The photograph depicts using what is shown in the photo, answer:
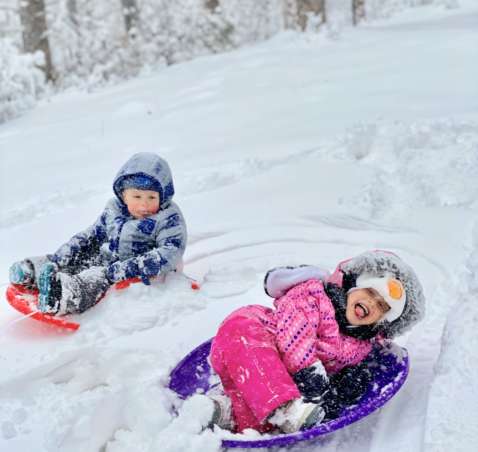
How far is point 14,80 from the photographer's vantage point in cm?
900

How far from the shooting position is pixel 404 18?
1237 centimetres

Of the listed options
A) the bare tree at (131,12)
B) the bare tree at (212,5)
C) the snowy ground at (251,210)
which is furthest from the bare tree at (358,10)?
the snowy ground at (251,210)

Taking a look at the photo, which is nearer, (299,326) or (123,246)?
(299,326)

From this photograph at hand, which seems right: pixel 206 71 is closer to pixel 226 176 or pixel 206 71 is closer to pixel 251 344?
pixel 226 176

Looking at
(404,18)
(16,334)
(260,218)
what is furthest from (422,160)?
(404,18)

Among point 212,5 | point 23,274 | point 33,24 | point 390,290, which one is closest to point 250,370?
point 390,290

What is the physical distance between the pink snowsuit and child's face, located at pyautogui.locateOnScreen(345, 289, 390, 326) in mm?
83

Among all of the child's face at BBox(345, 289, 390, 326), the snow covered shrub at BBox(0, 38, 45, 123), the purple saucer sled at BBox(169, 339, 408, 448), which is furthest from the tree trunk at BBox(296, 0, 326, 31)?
the child's face at BBox(345, 289, 390, 326)

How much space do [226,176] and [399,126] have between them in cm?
151

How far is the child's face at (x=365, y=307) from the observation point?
8.57 ft

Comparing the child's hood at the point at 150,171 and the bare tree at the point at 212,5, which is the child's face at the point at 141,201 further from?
the bare tree at the point at 212,5

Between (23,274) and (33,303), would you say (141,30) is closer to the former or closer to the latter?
(23,274)

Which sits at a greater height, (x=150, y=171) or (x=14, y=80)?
(x=14, y=80)

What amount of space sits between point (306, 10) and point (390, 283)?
1142 centimetres
